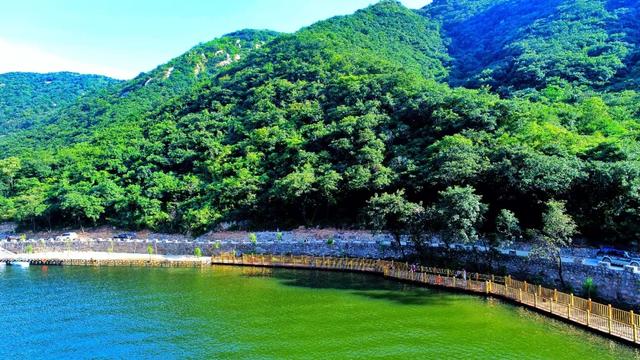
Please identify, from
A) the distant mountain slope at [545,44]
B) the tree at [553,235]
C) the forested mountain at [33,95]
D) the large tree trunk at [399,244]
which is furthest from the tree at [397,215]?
the forested mountain at [33,95]

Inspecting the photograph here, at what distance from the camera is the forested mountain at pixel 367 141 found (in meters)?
40.5

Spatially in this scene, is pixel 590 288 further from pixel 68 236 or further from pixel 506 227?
pixel 68 236

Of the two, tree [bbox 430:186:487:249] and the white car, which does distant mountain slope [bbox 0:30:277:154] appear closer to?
the white car

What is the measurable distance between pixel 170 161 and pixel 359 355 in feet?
194

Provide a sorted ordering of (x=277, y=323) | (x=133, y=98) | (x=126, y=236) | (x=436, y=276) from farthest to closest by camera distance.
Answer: (x=133, y=98) < (x=126, y=236) < (x=436, y=276) < (x=277, y=323)

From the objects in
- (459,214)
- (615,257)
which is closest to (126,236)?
(459,214)

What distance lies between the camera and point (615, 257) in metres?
33.9

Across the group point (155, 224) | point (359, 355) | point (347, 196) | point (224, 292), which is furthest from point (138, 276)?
point (359, 355)

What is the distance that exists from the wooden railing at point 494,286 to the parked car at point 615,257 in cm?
521

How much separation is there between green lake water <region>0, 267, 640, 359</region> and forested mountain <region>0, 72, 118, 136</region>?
421 ft

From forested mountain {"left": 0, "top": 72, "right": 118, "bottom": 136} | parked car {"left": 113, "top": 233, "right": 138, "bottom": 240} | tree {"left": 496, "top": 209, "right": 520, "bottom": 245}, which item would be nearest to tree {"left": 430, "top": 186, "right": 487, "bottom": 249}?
tree {"left": 496, "top": 209, "right": 520, "bottom": 245}

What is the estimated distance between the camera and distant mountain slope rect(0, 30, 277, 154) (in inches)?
4338

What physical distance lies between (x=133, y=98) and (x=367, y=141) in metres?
87.0

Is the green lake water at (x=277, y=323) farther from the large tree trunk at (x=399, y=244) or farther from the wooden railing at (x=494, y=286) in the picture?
the large tree trunk at (x=399, y=244)
